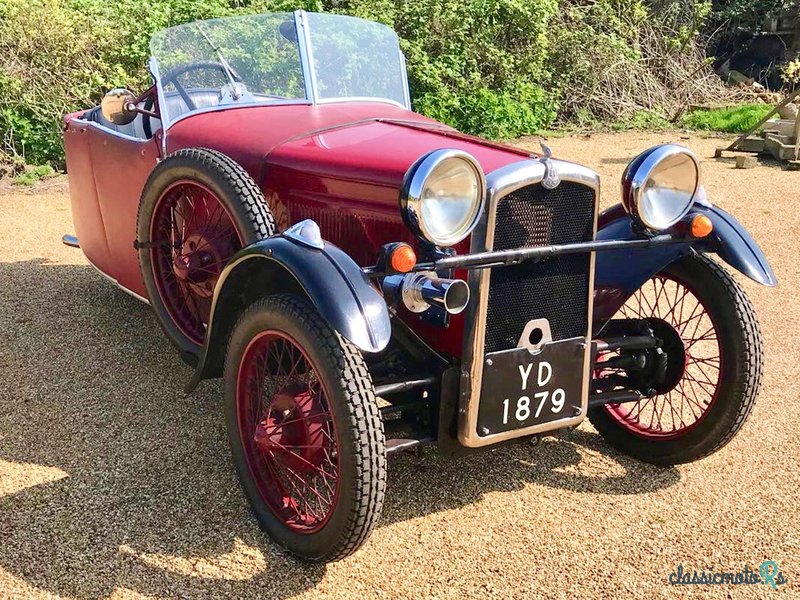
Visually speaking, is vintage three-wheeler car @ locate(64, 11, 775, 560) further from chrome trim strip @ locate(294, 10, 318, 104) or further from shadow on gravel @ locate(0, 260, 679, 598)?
shadow on gravel @ locate(0, 260, 679, 598)

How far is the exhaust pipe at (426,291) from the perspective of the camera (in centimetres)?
246

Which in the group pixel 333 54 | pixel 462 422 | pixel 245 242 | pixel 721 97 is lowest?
pixel 721 97

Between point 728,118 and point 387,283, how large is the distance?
35.1 feet

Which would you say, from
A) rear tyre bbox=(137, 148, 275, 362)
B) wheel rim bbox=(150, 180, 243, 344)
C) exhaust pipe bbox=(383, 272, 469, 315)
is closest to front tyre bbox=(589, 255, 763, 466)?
exhaust pipe bbox=(383, 272, 469, 315)

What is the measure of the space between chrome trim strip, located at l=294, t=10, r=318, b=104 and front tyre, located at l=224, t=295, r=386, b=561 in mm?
1432

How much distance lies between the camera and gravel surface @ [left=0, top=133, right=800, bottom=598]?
2.68 m

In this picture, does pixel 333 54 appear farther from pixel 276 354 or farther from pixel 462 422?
pixel 462 422

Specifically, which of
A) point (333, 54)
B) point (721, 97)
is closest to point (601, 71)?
point (721, 97)

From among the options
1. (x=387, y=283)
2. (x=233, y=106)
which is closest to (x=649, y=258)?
(x=387, y=283)

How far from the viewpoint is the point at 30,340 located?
464cm

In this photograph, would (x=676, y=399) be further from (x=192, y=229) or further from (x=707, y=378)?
(x=192, y=229)

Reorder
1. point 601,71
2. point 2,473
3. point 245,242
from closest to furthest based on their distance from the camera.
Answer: point 245,242, point 2,473, point 601,71

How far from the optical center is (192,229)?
365 cm

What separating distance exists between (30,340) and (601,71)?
376 inches
